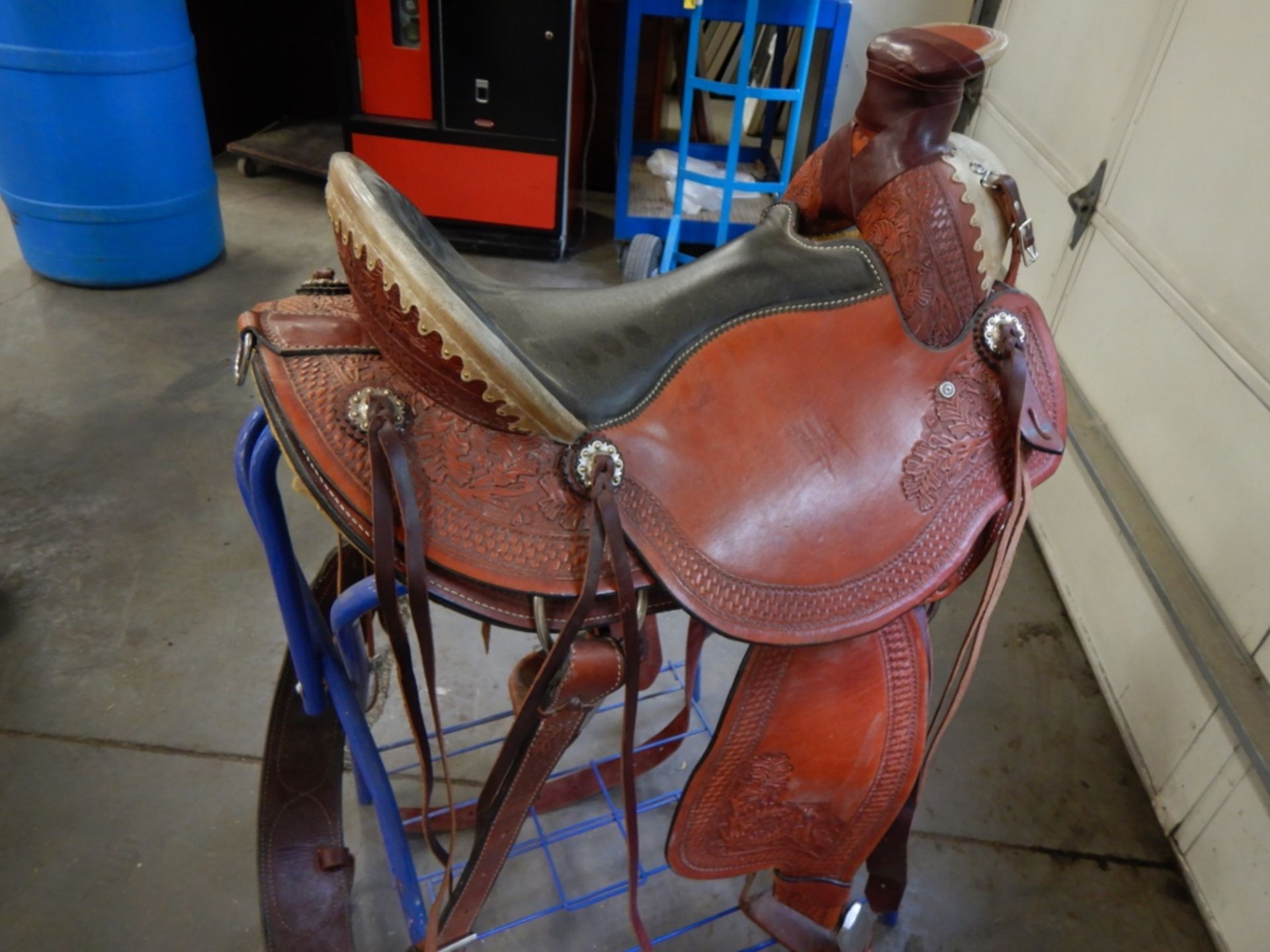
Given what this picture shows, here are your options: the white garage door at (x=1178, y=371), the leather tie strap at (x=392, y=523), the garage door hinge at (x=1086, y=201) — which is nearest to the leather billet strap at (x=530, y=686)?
the leather tie strap at (x=392, y=523)

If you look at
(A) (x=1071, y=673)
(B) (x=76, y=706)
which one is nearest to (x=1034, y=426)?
(A) (x=1071, y=673)

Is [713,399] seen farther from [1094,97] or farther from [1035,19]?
[1035,19]

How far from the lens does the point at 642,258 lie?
2270 millimetres

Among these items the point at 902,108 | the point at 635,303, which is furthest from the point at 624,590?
the point at 902,108

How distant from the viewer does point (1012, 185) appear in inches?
32.9

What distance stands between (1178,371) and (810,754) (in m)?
1.25

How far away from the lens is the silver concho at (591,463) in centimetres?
69

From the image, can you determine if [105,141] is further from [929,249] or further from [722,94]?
[929,249]

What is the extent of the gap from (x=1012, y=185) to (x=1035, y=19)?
2.34 meters

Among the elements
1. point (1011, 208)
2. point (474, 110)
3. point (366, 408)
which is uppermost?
point (1011, 208)

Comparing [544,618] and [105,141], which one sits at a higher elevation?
[544,618]

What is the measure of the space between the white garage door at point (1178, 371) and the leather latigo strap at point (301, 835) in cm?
136

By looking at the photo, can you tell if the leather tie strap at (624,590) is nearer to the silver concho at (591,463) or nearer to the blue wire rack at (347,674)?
the silver concho at (591,463)

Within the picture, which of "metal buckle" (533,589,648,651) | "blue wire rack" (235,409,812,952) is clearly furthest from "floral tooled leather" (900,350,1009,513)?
"blue wire rack" (235,409,812,952)
